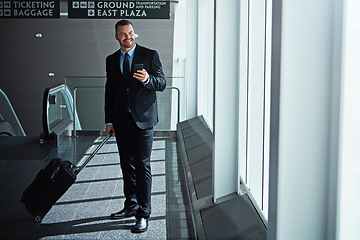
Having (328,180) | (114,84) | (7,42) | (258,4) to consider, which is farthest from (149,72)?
(7,42)

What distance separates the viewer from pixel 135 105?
15.6 feet

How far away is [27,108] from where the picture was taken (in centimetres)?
1283

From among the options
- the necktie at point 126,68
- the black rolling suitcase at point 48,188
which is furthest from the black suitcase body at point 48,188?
the necktie at point 126,68

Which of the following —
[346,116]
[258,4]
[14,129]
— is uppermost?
[258,4]

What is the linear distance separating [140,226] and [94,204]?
109cm

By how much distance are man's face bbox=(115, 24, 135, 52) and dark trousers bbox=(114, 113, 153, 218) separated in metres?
0.60

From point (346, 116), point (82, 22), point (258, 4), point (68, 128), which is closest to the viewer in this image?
point (346, 116)

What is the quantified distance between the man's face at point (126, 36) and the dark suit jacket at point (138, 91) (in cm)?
10

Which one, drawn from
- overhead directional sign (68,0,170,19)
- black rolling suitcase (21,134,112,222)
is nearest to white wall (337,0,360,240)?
black rolling suitcase (21,134,112,222)

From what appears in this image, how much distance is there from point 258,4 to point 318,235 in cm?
240

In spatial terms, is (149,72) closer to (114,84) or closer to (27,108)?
(114,84)

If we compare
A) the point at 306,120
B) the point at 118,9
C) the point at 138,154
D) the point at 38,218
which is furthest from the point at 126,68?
the point at 118,9

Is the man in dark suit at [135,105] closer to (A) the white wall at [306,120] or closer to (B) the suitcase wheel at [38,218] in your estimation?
(B) the suitcase wheel at [38,218]

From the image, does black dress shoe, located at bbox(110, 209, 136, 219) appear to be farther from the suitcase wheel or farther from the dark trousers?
the suitcase wheel
